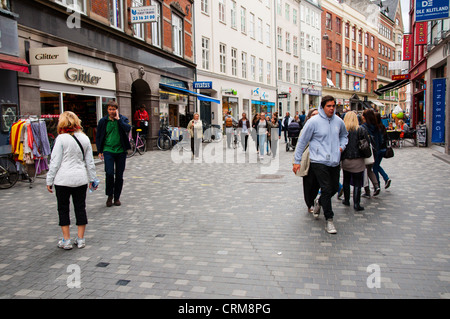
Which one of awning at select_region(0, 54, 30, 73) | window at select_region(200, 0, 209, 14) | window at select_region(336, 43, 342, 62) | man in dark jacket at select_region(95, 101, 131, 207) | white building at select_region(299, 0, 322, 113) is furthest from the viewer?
window at select_region(336, 43, 342, 62)

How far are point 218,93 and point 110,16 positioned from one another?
48.4 ft

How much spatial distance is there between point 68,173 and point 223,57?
27566 mm

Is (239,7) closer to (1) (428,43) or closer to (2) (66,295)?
(1) (428,43)

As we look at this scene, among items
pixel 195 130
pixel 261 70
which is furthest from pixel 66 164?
pixel 261 70

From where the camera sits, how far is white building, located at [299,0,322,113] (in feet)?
154

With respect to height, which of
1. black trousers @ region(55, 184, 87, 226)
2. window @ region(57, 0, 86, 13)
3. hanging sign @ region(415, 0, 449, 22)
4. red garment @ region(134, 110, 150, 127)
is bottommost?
black trousers @ region(55, 184, 87, 226)

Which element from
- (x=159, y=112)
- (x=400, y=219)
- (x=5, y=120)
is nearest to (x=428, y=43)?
(x=159, y=112)

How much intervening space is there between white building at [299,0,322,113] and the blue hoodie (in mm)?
41620

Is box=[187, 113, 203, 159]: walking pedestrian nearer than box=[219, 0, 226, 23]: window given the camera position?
Yes

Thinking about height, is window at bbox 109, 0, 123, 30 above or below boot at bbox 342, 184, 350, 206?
above

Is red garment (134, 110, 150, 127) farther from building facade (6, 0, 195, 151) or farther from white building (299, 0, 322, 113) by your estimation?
white building (299, 0, 322, 113)

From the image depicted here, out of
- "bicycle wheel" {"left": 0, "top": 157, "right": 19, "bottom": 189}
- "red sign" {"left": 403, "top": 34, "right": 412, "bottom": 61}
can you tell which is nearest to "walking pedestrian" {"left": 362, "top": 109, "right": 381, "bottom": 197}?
"bicycle wheel" {"left": 0, "top": 157, "right": 19, "bottom": 189}

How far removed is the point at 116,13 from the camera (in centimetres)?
1667

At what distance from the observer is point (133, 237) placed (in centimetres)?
537
